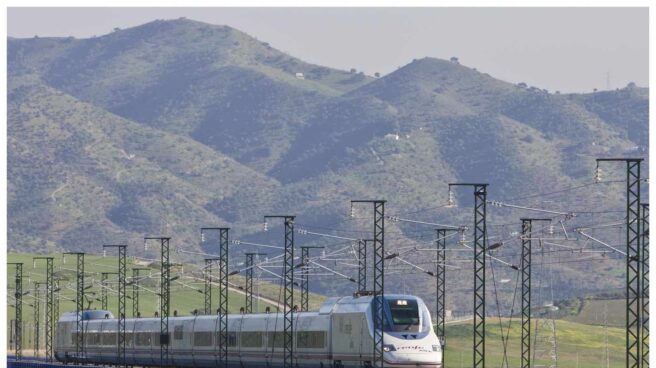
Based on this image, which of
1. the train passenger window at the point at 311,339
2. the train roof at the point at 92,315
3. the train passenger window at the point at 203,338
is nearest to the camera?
the train passenger window at the point at 311,339

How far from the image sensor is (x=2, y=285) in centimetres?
6906

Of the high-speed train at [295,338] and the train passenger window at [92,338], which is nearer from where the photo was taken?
the high-speed train at [295,338]

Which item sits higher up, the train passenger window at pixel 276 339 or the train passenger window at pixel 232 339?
the train passenger window at pixel 276 339

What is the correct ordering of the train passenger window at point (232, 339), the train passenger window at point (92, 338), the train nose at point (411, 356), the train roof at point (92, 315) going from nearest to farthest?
the train nose at point (411, 356)
the train passenger window at point (232, 339)
the train passenger window at point (92, 338)
the train roof at point (92, 315)

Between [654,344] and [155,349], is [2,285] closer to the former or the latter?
[654,344]

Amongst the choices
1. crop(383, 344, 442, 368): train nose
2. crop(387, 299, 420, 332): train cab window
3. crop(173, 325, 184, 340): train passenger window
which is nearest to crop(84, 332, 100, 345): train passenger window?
crop(173, 325, 184, 340): train passenger window

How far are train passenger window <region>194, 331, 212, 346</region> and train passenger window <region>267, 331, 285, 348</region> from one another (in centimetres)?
1135

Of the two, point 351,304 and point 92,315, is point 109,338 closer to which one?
point 92,315

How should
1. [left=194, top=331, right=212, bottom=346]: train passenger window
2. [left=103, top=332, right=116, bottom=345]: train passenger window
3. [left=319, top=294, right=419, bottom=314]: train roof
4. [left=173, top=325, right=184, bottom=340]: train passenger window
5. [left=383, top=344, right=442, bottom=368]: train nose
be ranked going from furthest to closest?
[left=103, top=332, right=116, bottom=345]: train passenger window → [left=173, top=325, right=184, bottom=340]: train passenger window → [left=194, top=331, right=212, bottom=346]: train passenger window → [left=319, top=294, right=419, bottom=314]: train roof → [left=383, top=344, right=442, bottom=368]: train nose

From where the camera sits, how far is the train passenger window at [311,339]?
10088cm

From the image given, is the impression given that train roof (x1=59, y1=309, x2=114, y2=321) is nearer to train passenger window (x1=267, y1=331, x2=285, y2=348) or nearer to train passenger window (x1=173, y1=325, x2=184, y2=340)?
train passenger window (x1=173, y1=325, x2=184, y2=340)

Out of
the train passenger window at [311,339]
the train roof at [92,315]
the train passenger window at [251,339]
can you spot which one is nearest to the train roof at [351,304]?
the train passenger window at [311,339]

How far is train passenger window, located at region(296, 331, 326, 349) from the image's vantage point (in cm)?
10088

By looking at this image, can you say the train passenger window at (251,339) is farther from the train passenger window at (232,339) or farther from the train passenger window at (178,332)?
the train passenger window at (178,332)
